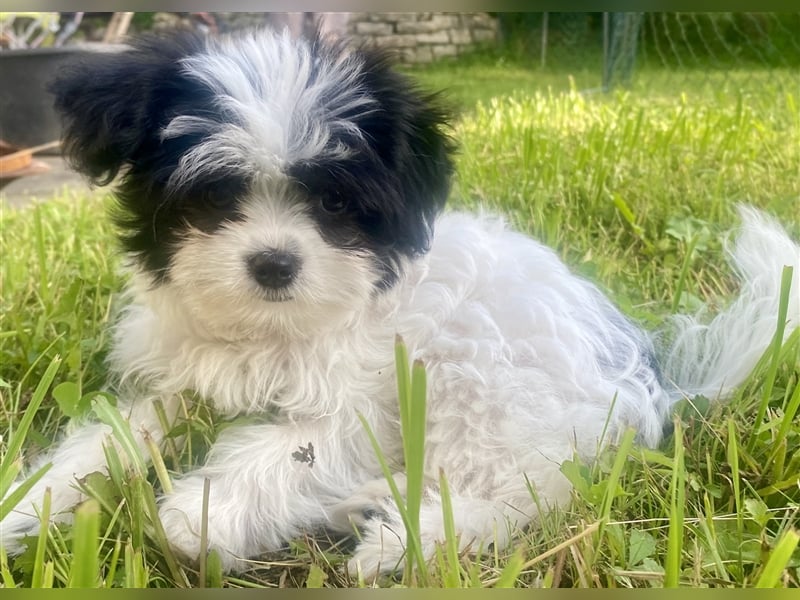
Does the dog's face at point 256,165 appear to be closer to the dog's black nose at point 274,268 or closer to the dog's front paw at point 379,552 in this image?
the dog's black nose at point 274,268

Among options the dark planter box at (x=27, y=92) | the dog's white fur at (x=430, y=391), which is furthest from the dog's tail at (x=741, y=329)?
the dark planter box at (x=27, y=92)

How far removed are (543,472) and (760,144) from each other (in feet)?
10.7

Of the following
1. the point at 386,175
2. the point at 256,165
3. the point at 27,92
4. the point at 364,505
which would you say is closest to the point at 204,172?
the point at 256,165

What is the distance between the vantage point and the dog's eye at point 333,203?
1.57 meters

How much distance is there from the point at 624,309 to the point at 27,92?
3448mm

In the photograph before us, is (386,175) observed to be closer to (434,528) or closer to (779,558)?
(434,528)

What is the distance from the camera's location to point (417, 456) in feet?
3.09

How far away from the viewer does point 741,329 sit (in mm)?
1817

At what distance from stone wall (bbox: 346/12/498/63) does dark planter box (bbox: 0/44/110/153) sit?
1817 millimetres

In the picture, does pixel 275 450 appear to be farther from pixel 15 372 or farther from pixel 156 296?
pixel 15 372

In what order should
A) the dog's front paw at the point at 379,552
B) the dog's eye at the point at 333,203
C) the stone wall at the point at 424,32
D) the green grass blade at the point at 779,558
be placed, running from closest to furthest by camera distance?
the green grass blade at the point at 779,558, the dog's front paw at the point at 379,552, the dog's eye at the point at 333,203, the stone wall at the point at 424,32

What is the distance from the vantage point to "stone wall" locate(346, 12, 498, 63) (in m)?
2.12

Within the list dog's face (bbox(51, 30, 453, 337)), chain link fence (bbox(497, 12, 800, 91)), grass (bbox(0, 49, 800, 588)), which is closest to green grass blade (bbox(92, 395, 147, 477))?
grass (bbox(0, 49, 800, 588))

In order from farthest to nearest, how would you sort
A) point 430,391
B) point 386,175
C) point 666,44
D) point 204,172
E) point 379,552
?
point 666,44, point 430,391, point 386,175, point 204,172, point 379,552
